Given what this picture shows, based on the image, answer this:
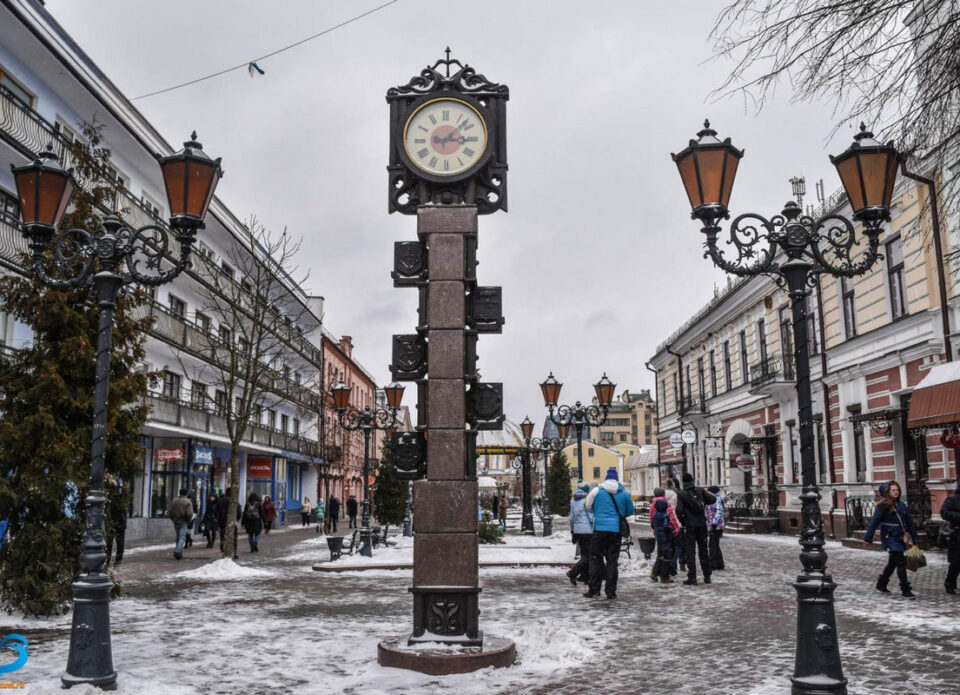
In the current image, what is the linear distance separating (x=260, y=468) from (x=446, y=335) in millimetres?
33692

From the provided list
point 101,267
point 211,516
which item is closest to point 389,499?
point 211,516

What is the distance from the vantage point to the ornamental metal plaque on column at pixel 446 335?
7.58 metres

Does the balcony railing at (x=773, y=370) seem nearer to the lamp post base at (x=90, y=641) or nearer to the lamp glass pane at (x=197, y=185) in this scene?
the lamp glass pane at (x=197, y=185)

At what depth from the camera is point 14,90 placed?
67.4 feet

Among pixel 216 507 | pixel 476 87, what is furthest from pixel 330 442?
pixel 476 87

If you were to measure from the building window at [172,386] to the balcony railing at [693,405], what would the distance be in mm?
22198

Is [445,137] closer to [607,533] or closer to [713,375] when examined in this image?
[607,533]

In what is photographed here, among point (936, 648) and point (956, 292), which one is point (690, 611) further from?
point (956, 292)

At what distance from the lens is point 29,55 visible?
66.8ft

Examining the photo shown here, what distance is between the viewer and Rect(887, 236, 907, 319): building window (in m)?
21.5

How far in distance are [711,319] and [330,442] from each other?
24644 millimetres

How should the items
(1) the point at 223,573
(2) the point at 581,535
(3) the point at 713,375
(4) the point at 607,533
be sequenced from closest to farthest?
(4) the point at 607,533, (2) the point at 581,535, (1) the point at 223,573, (3) the point at 713,375

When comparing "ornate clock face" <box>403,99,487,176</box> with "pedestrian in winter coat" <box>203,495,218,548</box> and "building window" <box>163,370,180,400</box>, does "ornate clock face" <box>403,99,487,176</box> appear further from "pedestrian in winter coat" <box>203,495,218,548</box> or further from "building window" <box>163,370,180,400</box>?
"building window" <box>163,370,180,400</box>

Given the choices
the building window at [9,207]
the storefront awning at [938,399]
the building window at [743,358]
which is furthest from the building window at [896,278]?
the building window at [9,207]
